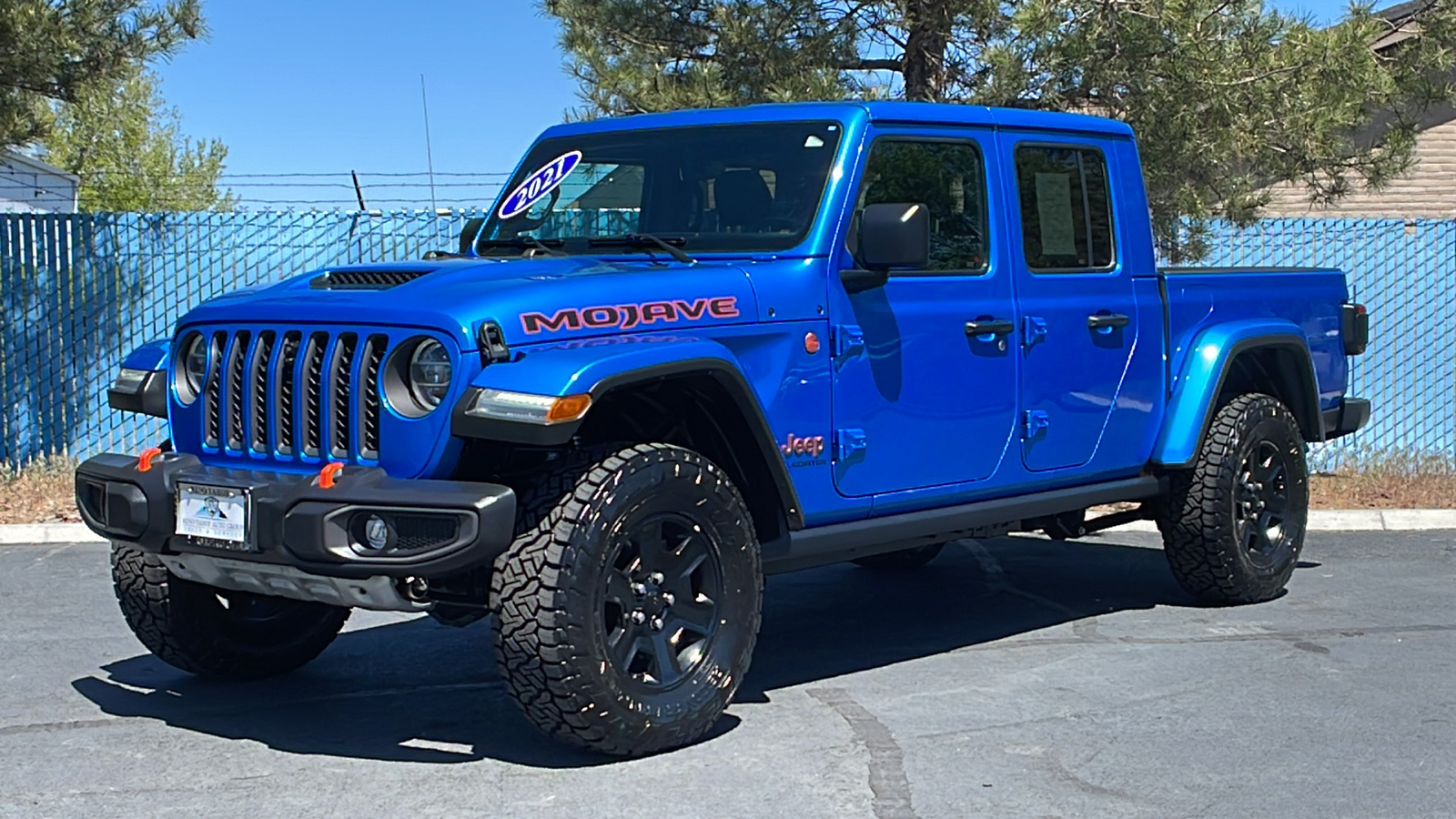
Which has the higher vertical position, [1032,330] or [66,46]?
[66,46]

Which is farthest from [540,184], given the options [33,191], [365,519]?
[33,191]

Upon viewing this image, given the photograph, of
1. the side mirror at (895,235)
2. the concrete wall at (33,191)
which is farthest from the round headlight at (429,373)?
the concrete wall at (33,191)

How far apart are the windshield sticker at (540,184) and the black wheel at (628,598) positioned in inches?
67.3

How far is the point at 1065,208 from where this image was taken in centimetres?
698

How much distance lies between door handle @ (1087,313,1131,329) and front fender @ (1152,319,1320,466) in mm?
512

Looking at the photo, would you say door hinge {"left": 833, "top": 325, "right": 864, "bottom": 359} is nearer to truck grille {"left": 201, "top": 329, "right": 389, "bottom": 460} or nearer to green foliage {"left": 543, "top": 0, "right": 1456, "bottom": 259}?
truck grille {"left": 201, "top": 329, "right": 389, "bottom": 460}

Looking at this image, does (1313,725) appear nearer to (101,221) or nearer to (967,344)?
(967,344)

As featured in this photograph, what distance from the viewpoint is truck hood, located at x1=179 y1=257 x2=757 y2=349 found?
16.3ft

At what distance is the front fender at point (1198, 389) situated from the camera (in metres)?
7.23

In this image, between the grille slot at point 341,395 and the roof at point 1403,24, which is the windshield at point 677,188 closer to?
the grille slot at point 341,395

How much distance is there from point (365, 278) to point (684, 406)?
1085 mm

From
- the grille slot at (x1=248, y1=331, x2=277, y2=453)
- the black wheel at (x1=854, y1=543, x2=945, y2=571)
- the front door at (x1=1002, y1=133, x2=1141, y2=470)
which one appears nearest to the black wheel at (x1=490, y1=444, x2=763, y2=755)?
the grille slot at (x1=248, y1=331, x2=277, y2=453)

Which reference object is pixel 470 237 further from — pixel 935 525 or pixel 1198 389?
pixel 1198 389

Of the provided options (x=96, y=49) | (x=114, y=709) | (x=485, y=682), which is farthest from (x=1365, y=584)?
(x=96, y=49)
